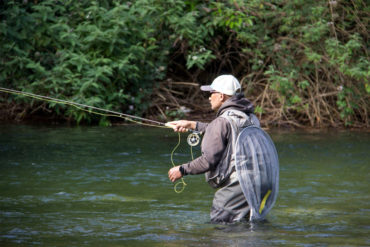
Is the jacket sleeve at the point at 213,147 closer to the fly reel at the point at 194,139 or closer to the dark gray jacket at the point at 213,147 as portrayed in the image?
the dark gray jacket at the point at 213,147

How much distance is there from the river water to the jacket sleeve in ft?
1.98

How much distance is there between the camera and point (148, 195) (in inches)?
305

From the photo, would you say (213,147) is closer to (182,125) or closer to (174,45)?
(182,125)

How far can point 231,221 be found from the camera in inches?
232

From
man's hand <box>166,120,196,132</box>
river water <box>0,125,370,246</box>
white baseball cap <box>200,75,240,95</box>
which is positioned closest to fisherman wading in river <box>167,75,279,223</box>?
white baseball cap <box>200,75,240,95</box>

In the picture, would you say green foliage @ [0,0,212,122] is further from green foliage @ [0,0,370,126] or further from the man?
the man

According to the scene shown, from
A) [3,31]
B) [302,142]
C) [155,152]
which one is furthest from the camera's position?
[3,31]

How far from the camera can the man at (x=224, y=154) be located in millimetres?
5664

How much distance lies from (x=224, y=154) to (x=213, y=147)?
139mm

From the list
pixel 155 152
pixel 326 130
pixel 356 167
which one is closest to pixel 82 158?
pixel 155 152

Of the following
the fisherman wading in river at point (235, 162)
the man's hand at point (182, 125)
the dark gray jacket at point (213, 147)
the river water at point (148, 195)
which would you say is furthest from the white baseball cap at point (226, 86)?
the river water at point (148, 195)

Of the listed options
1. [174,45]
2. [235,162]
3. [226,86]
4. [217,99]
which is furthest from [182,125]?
[174,45]

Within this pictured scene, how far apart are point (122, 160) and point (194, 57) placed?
473 cm

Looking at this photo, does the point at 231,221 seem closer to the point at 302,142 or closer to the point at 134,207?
the point at 134,207
